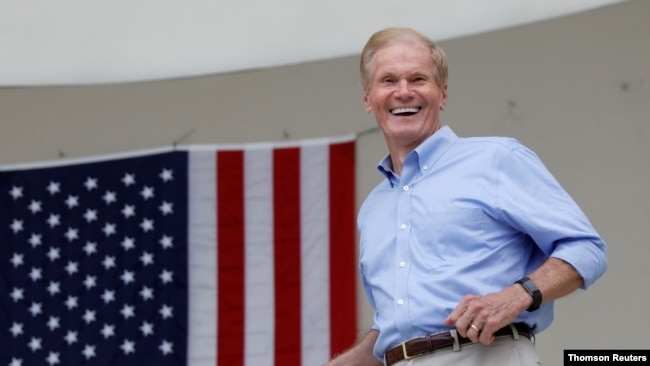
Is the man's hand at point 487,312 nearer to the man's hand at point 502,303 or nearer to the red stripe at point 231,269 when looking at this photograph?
the man's hand at point 502,303

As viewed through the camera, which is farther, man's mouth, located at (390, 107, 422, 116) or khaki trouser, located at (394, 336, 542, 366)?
man's mouth, located at (390, 107, 422, 116)

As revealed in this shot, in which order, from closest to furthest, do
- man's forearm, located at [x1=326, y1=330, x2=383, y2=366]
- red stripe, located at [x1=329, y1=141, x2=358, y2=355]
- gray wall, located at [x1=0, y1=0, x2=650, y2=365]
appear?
1. man's forearm, located at [x1=326, y1=330, x2=383, y2=366]
2. gray wall, located at [x1=0, y1=0, x2=650, y2=365]
3. red stripe, located at [x1=329, y1=141, x2=358, y2=355]

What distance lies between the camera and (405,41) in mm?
2174

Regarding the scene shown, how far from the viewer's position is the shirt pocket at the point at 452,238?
1.98 metres

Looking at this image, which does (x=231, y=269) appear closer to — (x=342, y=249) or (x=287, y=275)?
(x=287, y=275)

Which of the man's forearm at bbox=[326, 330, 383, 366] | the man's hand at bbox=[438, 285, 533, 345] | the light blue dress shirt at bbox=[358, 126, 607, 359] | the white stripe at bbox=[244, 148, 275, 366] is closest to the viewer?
the man's hand at bbox=[438, 285, 533, 345]

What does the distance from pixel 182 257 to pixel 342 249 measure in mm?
752

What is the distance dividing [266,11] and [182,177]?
34.4 inches

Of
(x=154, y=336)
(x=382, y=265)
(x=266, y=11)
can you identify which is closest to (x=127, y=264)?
(x=154, y=336)

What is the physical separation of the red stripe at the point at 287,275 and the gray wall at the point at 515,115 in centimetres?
30

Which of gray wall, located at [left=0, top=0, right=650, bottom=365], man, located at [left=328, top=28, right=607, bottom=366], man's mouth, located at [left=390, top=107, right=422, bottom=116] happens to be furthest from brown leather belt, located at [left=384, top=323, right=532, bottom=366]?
gray wall, located at [left=0, top=0, right=650, bottom=365]

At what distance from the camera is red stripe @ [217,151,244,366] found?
5.18m

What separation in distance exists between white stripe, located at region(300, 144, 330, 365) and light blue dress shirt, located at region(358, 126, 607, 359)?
296 cm

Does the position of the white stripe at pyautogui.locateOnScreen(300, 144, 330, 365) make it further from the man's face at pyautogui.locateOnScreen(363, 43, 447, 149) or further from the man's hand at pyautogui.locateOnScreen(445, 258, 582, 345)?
the man's hand at pyautogui.locateOnScreen(445, 258, 582, 345)
